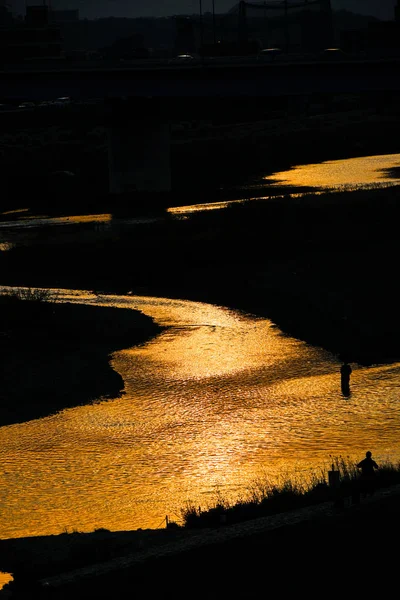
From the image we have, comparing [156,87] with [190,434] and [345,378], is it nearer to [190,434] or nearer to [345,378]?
[345,378]

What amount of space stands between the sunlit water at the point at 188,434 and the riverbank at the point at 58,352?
0.70m

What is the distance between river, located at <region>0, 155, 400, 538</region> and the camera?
→ 24.2 m

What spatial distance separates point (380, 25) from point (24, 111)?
4773 cm

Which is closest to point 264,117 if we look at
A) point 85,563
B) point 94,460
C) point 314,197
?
point 314,197

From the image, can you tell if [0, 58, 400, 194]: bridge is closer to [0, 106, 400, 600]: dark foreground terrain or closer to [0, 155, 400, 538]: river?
[0, 106, 400, 600]: dark foreground terrain

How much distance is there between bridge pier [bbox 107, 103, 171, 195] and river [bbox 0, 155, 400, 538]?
123 ft

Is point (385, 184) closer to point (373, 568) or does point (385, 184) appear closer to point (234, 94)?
point (234, 94)

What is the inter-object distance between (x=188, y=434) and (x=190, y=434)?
0.05 m

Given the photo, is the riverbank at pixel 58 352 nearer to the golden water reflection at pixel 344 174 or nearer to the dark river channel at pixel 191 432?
the dark river channel at pixel 191 432

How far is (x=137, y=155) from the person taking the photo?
245ft

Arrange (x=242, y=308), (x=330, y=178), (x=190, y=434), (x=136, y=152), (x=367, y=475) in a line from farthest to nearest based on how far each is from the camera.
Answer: (x=330, y=178) → (x=136, y=152) → (x=242, y=308) → (x=190, y=434) → (x=367, y=475)

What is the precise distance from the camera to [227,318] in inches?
1638

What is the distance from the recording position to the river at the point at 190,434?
2425 centimetres

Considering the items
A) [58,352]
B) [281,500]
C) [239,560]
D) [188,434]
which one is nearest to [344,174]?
[58,352]
